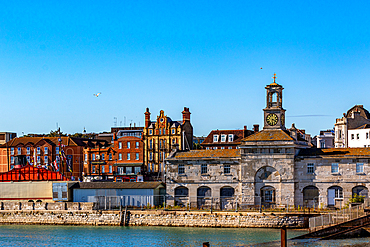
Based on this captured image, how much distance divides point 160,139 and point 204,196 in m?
33.2

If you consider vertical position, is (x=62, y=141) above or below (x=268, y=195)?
above

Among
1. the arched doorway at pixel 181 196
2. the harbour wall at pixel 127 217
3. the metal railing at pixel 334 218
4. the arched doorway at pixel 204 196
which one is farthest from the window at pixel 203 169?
the metal railing at pixel 334 218

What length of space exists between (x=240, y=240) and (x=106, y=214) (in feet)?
57.3

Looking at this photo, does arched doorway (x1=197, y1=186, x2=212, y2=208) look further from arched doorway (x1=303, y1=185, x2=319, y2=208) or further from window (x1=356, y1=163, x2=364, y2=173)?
window (x1=356, y1=163, x2=364, y2=173)

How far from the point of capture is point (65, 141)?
10650 centimetres

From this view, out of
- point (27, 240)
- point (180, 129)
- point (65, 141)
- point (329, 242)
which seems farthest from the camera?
point (65, 141)

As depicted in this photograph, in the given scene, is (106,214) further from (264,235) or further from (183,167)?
(264,235)

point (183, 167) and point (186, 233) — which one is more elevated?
point (183, 167)

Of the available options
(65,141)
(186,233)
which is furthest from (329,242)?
(65,141)

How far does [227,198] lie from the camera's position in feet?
203

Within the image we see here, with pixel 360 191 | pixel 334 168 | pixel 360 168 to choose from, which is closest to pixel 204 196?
pixel 334 168

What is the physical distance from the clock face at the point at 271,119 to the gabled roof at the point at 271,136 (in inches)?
61.6

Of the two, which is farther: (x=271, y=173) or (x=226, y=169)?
(x=226, y=169)

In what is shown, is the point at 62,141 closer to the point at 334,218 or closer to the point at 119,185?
the point at 119,185
